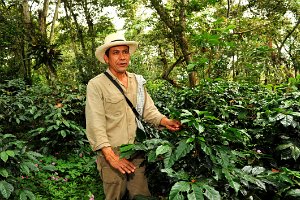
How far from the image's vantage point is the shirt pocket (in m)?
2.37

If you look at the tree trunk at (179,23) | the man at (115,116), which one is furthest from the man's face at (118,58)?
the tree trunk at (179,23)

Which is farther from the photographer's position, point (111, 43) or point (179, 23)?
point (179, 23)

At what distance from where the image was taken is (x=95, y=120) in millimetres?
2240

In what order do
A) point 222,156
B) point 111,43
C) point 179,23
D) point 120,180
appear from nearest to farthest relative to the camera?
1. point 222,156
2. point 111,43
3. point 120,180
4. point 179,23

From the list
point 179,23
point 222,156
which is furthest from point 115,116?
point 179,23

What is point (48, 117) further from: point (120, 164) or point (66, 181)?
point (120, 164)

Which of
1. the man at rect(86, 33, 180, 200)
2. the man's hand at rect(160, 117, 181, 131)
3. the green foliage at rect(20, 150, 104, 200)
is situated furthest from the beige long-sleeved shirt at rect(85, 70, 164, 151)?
the green foliage at rect(20, 150, 104, 200)

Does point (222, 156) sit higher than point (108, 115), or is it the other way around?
point (108, 115)

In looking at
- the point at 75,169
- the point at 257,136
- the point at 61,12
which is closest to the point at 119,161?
the point at 257,136

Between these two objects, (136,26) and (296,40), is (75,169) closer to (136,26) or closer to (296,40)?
(136,26)

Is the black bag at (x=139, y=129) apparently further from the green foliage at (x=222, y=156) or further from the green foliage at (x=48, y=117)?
the green foliage at (x=48, y=117)

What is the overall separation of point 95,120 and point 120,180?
2.06 feet

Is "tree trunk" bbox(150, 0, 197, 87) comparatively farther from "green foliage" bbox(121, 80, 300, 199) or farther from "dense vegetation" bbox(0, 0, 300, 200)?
"green foliage" bbox(121, 80, 300, 199)

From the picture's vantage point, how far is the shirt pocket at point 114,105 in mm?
2371
